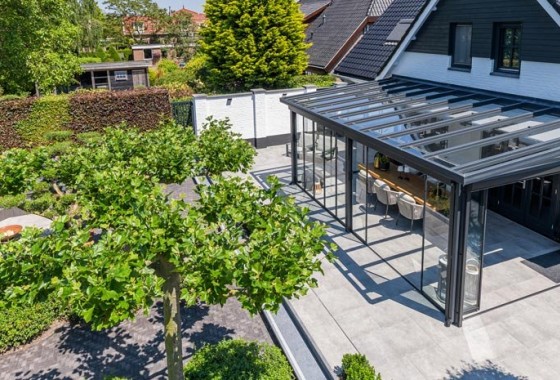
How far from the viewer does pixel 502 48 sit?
14.0 m

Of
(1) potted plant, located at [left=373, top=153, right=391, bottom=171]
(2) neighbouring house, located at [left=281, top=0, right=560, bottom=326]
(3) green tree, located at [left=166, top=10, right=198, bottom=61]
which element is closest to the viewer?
(2) neighbouring house, located at [left=281, top=0, right=560, bottom=326]

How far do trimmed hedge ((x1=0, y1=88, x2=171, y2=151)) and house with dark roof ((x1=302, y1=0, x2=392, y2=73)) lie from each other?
13.4 metres

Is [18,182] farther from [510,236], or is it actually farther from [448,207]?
[510,236]

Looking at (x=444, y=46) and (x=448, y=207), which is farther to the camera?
(x=444, y=46)

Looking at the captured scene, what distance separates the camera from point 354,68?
72.2ft

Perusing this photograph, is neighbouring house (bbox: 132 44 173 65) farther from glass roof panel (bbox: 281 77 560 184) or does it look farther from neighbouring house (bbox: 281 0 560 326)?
glass roof panel (bbox: 281 77 560 184)

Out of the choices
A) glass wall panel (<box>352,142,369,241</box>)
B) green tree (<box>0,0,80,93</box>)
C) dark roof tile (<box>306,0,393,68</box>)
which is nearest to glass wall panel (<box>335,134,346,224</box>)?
glass wall panel (<box>352,142,369,241</box>)

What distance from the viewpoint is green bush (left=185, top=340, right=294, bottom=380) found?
7879 mm

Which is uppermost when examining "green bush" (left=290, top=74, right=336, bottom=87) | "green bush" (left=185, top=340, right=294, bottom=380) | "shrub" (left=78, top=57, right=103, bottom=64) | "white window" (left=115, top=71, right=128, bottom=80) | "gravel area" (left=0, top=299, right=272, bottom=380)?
"shrub" (left=78, top=57, right=103, bottom=64)

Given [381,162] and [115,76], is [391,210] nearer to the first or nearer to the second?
[381,162]

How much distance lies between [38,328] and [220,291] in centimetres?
623

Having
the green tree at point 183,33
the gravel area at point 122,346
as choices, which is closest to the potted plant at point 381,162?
the gravel area at point 122,346

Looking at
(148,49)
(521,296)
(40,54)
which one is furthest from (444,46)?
(148,49)

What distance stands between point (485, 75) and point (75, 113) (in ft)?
56.8
